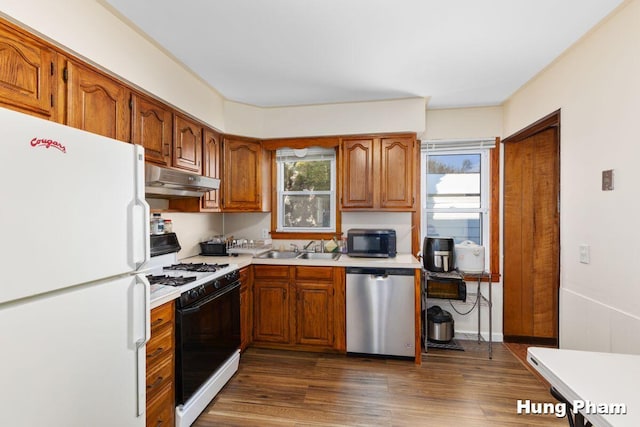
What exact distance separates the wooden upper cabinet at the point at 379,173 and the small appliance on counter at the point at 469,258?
2.12ft

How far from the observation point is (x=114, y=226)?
126 cm

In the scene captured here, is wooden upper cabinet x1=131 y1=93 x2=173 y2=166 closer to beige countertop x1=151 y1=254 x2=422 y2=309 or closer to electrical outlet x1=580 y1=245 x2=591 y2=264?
beige countertop x1=151 y1=254 x2=422 y2=309

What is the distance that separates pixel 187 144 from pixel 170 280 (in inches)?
A: 48.5

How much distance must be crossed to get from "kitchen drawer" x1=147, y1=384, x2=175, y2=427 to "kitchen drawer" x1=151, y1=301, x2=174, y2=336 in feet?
1.19

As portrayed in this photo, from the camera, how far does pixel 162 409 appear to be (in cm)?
171

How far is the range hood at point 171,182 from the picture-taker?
6.30ft


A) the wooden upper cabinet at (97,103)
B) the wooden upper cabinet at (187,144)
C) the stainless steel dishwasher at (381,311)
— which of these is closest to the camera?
the wooden upper cabinet at (97,103)

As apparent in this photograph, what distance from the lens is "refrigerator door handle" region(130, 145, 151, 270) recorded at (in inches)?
53.6

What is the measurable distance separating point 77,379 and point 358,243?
2.36 meters

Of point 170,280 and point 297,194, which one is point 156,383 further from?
point 297,194

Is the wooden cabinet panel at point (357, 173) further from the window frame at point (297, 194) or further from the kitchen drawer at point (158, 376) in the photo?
the kitchen drawer at point (158, 376)

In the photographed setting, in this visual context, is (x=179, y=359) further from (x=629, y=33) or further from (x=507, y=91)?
(x=507, y=91)

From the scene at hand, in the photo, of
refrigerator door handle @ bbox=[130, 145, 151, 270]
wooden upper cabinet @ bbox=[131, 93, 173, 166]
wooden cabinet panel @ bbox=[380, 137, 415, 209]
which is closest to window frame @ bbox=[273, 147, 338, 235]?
wooden cabinet panel @ bbox=[380, 137, 415, 209]

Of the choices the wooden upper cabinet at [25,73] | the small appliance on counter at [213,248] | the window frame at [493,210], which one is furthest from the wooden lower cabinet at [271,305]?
A: the window frame at [493,210]
